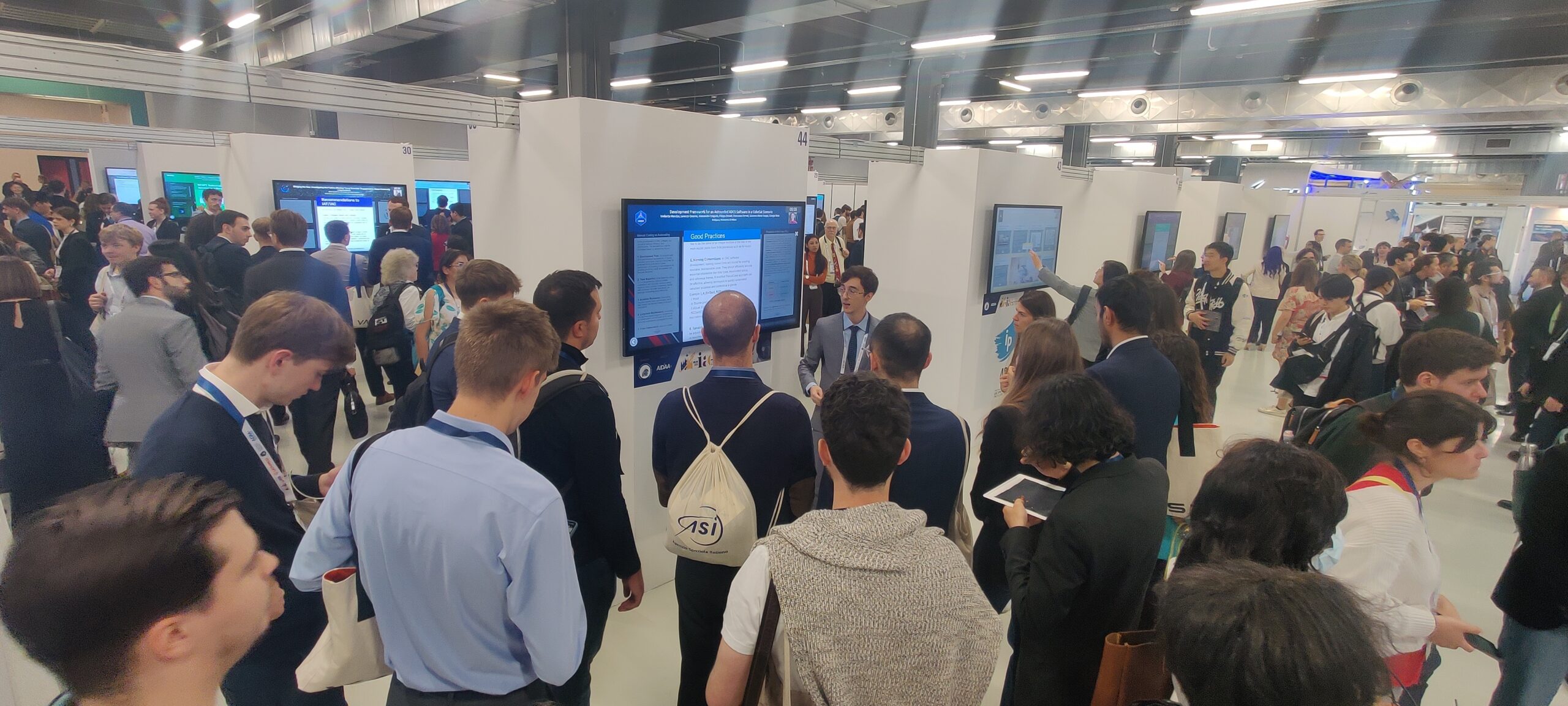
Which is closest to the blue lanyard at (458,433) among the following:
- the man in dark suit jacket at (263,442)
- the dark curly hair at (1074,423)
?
the man in dark suit jacket at (263,442)

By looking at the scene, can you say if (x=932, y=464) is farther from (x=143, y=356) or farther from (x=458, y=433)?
(x=143, y=356)

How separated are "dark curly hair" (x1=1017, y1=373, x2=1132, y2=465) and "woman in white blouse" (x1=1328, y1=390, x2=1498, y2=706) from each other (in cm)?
60

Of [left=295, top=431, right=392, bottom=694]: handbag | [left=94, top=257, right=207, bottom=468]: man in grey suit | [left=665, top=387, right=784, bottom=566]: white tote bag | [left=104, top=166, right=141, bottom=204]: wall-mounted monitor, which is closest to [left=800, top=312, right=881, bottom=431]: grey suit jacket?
[left=665, top=387, right=784, bottom=566]: white tote bag

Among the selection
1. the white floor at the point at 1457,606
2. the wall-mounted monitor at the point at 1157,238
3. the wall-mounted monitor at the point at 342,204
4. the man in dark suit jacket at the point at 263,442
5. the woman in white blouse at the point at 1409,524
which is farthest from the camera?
the wall-mounted monitor at the point at 1157,238

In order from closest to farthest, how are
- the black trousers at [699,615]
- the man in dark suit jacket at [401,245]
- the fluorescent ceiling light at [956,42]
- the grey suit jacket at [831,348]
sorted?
the black trousers at [699,615] → the grey suit jacket at [831,348] → the man in dark suit jacket at [401,245] → the fluorescent ceiling light at [956,42]

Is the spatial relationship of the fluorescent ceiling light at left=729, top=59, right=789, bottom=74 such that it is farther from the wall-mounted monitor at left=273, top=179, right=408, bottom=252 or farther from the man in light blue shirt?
the man in light blue shirt

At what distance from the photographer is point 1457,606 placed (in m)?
3.67

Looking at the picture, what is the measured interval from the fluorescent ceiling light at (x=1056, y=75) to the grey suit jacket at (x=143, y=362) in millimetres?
9219

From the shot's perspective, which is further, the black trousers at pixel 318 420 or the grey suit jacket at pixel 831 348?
the black trousers at pixel 318 420

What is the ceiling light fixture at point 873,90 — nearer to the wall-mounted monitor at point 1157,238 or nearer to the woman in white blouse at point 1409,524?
the wall-mounted monitor at point 1157,238

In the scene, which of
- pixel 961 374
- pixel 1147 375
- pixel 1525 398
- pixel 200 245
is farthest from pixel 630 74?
pixel 1525 398

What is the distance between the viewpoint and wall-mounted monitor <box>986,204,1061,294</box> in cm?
584

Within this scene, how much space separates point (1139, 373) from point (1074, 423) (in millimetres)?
1169

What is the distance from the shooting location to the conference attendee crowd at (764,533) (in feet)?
3.13
